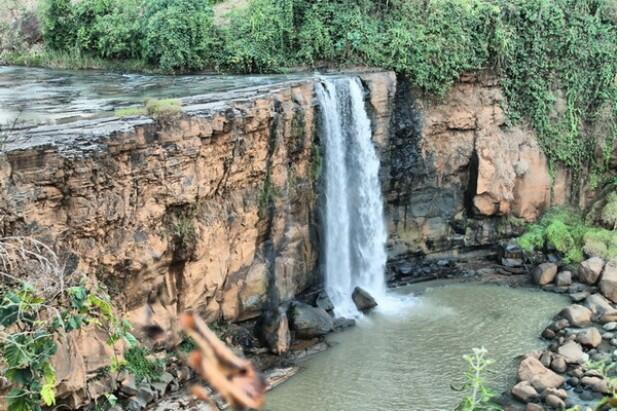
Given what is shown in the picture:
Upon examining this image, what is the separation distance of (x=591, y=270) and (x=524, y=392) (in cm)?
523

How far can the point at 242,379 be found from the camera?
1.17 meters

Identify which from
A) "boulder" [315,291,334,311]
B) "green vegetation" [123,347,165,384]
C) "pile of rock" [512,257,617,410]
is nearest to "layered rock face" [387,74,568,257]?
"pile of rock" [512,257,617,410]

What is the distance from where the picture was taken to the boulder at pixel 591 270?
14.6 metres

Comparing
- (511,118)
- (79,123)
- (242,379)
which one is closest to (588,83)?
(511,118)

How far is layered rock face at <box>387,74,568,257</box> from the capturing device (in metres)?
15.5

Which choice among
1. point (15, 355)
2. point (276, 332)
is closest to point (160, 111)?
point (276, 332)

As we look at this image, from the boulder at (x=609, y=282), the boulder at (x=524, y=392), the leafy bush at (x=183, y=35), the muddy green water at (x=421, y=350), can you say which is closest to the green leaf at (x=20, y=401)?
the muddy green water at (x=421, y=350)

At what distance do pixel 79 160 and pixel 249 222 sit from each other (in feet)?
12.6

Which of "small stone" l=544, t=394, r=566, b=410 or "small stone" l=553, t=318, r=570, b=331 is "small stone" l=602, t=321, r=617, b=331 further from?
"small stone" l=544, t=394, r=566, b=410

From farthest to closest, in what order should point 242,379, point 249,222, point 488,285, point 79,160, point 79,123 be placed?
point 488,285 → point 249,222 → point 79,123 → point 79,160 → point 242,379

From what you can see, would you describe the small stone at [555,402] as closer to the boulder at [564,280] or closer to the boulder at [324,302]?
the boulder at [324,302]

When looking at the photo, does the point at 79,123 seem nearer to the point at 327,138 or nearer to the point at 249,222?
the point at 249,222

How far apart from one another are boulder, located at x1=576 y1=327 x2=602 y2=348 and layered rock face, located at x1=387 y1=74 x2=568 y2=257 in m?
4.31

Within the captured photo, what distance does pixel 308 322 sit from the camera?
1233cm
